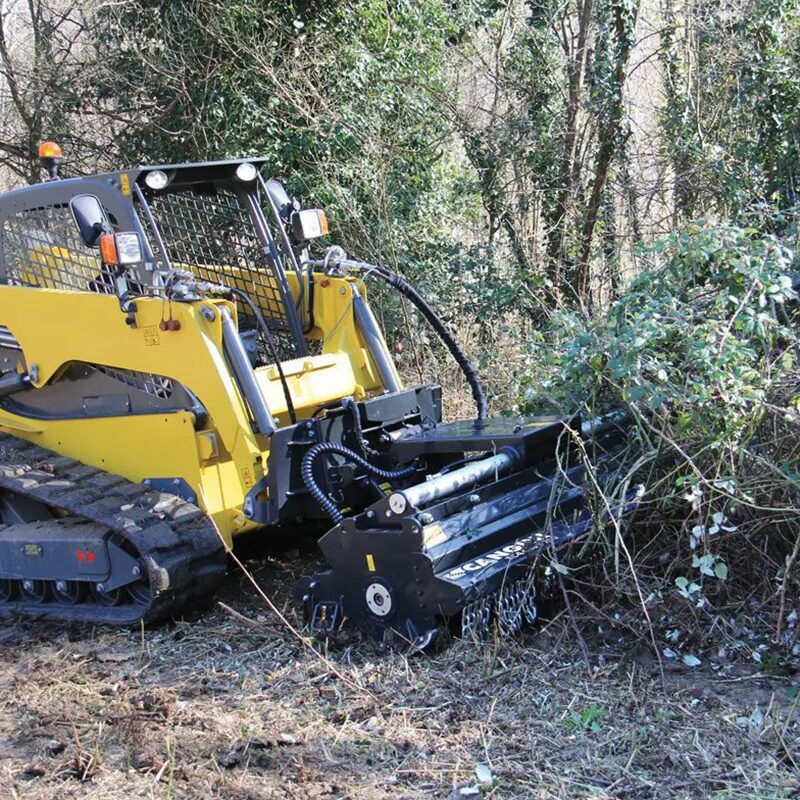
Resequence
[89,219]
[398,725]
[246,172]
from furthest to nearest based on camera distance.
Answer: [246,172] → [89,219] → [398,725]

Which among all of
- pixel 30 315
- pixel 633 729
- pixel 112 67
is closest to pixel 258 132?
pixel 112 67

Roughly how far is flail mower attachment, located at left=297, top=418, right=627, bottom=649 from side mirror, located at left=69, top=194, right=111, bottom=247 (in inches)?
79.3

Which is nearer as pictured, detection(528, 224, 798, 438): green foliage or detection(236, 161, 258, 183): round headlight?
detection(528, 224, 798, 438): green foliage

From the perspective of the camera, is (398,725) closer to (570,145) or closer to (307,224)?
(307,224)

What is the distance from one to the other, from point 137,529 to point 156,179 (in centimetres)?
188

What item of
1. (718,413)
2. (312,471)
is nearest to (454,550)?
(312,471)

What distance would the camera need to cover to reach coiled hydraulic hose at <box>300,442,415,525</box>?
16.7 feet

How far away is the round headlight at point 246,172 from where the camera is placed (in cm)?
619

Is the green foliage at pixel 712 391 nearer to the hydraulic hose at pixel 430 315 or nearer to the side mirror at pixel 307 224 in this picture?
the hydraulic hose at pixel 430 315

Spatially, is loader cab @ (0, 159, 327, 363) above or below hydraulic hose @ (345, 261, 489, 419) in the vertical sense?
above

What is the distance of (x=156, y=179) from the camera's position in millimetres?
5668

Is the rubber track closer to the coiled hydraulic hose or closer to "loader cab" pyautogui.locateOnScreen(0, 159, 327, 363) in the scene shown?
the coiled hydraulic hose

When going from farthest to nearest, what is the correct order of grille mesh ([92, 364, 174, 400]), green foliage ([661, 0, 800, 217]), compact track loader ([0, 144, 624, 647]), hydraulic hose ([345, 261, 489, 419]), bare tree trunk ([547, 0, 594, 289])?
bare tree trunk ([547, 0, 594, 289])
green foliage ([661, 0, 800, 217])
hydraulic hose ([345, 261, 489, 419])
grille mesh ([92, 364, 174, 400])
compact track loader ([0, 144, 624, 647])

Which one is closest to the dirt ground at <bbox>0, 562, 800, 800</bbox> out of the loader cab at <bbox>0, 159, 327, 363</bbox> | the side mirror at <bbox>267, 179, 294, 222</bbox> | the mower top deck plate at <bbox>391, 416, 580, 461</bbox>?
the mower top deck plate at <bbox>391, 416, 580, 461</bbox>
